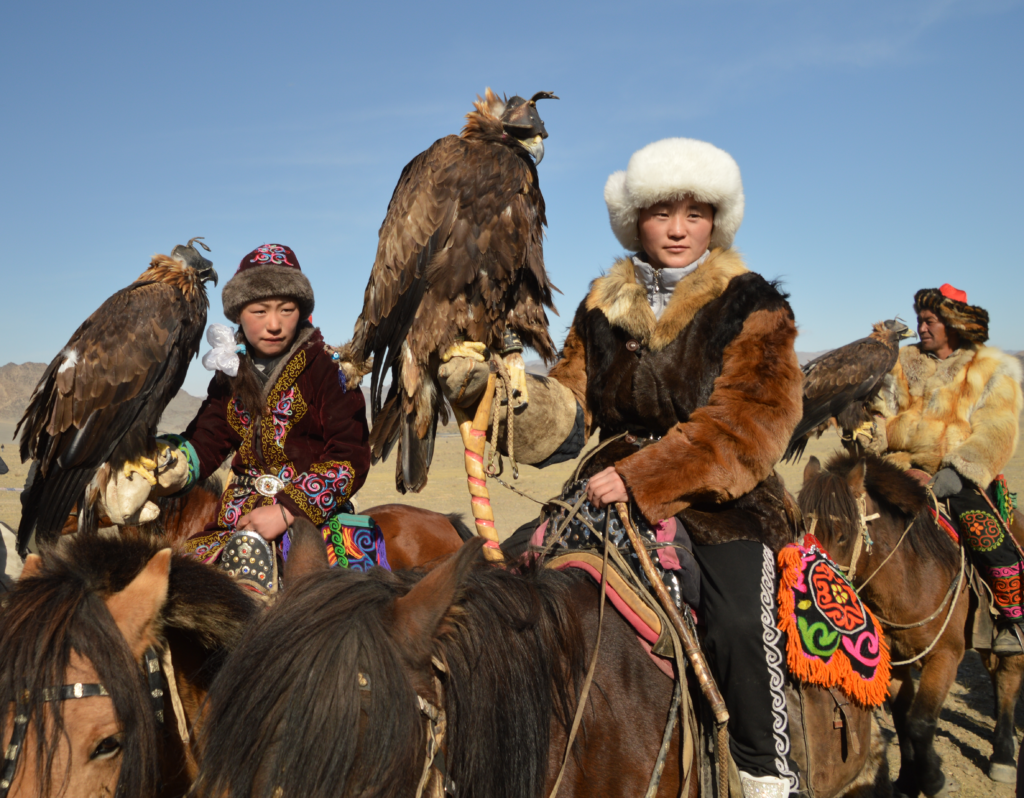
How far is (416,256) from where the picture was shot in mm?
3225

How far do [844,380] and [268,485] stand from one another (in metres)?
4.17

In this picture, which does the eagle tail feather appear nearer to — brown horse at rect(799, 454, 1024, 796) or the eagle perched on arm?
the eagle perched on arm

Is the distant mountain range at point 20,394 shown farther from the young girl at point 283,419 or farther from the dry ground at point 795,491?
the young girl at point 283,419

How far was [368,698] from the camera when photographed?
4.46 feet

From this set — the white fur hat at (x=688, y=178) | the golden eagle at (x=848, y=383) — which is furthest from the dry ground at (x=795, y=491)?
the white fur hat at (x=688, y=178)

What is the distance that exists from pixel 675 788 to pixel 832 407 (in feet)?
13.2

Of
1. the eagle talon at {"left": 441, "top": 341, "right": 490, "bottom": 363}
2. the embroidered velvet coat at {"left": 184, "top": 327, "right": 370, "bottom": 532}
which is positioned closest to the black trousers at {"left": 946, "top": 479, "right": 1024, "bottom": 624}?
the eagle talon at {"left": 441, "top": 341, "right": 490, "bottom": 363}

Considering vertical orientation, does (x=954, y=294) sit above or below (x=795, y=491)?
above

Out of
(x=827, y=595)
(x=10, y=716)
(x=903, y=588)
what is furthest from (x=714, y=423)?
(x=903, y=588)

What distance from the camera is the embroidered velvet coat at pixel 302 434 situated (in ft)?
9.64

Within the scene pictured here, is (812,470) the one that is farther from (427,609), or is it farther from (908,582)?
(427,609)

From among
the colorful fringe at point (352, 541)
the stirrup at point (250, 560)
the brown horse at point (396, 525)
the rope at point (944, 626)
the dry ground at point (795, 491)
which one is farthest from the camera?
the dry ground at point (795, 491)

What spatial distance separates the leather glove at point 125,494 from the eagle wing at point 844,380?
4202 mm

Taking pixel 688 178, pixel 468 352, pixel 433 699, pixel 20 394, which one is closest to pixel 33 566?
pixel 433 699
